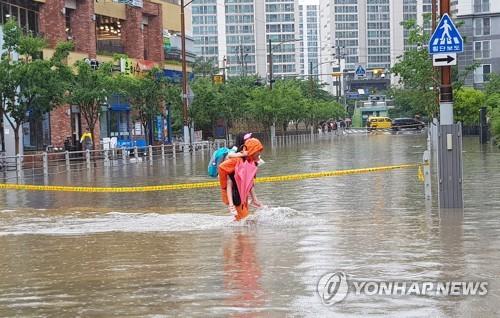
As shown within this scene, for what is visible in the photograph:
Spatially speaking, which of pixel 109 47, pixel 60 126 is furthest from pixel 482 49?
pixel 60 126

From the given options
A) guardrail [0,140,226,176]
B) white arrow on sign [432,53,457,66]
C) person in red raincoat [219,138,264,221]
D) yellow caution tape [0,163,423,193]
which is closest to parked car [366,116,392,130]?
guardrail [0,140,226,176]

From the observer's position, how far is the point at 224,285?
8.55 meters

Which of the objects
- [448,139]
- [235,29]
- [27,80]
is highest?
[235,29]

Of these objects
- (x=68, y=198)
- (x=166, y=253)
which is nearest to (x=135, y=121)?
(x=68, y=198)

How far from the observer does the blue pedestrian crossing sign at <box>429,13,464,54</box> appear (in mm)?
14180

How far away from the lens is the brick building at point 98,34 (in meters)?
46.4

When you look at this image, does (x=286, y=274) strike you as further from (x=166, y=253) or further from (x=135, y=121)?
(x=135, y=121)

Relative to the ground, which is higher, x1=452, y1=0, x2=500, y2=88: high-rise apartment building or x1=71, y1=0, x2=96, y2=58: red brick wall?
x1=452, y1=0, x2=500, y2=88: high-rise apartment building

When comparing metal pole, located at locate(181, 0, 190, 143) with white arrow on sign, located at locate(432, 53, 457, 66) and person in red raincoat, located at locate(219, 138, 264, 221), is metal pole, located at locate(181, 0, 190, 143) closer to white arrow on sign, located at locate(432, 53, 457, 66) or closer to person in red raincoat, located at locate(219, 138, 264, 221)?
white arrow on sign, located at locate(432, 53, 457, 66)

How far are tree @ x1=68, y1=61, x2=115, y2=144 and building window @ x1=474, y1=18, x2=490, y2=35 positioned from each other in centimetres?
6629

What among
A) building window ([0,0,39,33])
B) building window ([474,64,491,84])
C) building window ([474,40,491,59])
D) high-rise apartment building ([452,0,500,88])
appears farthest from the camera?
building window ([474,64,491,84])

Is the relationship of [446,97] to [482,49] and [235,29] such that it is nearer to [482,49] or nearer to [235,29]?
[482,49]

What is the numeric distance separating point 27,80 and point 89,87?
297 inches

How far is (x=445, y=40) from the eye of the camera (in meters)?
14.2
